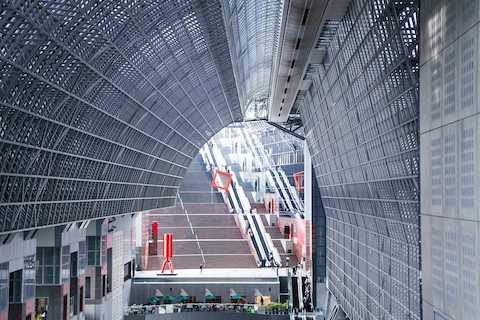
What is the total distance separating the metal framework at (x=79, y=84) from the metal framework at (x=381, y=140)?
6.55 m

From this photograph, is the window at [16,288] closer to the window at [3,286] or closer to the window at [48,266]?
the window at [3,286]

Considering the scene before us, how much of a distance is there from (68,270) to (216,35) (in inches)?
621

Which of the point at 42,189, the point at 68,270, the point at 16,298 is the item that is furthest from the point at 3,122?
the point at 68,270

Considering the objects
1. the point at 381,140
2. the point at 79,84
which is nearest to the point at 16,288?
the point at 79,84

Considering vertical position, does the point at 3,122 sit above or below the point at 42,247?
above

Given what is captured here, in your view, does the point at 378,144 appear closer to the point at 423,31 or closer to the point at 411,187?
the point at 411,187

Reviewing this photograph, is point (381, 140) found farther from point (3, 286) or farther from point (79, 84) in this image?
point (3, 286)

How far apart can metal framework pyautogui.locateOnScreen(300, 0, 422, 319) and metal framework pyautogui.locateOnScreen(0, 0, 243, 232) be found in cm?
655

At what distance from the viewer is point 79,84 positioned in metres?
33.6

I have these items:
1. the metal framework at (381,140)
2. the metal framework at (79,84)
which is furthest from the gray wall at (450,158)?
the metal framework at (79,84)

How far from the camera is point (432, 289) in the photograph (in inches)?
946

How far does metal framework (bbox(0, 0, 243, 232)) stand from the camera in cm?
2664

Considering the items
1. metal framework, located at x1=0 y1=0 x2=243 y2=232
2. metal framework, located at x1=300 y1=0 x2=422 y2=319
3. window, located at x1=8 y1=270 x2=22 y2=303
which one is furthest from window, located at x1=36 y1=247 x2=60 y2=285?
metal framework, located at x1=300 y1=0 x2=422 y2=319

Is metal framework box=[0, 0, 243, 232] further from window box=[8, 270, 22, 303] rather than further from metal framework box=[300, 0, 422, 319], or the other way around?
metal framework box=[300, 0, 422, 319]
